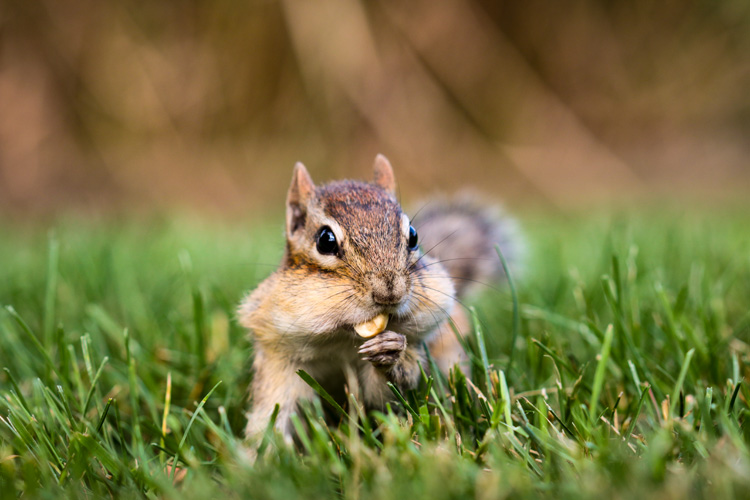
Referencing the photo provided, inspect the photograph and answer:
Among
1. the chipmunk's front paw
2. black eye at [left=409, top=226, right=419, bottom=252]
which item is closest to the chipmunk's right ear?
black eye at [left=409, top=226, right=419, bottom=252]

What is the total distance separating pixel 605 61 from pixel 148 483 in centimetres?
854

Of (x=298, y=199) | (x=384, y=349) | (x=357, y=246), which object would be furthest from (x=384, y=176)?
(x=384, y=349)

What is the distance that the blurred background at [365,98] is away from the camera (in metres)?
7.55

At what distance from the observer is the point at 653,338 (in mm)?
2137

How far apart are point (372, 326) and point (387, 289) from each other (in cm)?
11

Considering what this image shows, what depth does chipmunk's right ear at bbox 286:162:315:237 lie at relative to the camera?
2.04 m

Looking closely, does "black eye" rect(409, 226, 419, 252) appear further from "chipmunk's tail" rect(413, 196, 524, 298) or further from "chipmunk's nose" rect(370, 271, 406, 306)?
"chipmunk's tail" rect(413, 196, 524, 298)

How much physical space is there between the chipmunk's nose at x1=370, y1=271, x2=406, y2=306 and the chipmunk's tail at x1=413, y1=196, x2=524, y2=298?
86 centimetres

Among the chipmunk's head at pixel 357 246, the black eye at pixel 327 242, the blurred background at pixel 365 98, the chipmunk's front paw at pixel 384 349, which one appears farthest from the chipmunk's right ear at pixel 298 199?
the blurred background at pixel 365 98

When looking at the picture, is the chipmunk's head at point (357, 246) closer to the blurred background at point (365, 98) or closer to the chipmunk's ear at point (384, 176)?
the chipmunk's ear at point (384, 176)

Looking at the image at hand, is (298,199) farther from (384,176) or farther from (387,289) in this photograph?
(387,289)

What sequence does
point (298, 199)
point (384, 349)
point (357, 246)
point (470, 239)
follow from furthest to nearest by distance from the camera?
1. point (470, 239)
2. point (298, 199)
3. point (357, 246)
4. point (384, 349)

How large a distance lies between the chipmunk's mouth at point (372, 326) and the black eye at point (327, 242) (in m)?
0.25

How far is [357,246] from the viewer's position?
1.69 metres
